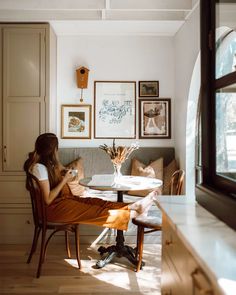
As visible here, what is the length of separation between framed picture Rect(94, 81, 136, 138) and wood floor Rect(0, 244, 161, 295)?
172 cm

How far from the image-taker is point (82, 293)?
112 inches

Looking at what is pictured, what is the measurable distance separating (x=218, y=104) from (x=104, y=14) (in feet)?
9.05

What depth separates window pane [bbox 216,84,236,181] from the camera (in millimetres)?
1636

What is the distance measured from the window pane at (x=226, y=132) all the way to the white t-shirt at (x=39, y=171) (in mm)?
1764

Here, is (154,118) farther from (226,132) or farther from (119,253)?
(226,132)

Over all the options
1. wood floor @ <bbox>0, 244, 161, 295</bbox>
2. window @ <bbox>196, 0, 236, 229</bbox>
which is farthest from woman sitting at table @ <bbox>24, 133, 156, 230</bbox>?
window @ <bbox>196, 0, 236, 229</bbox>

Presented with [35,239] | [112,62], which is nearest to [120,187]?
[35,239]

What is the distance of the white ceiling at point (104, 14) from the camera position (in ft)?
13.2

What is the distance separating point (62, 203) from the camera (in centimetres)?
328

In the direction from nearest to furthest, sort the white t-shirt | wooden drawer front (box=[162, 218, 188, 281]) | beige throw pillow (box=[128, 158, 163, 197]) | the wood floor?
1. wooden drawer front (box=[162, 218, 188, 281])
2. the wood floor
3. the white t-shirt
4. beige throw pillow (box=[128, 158, 163, 197])

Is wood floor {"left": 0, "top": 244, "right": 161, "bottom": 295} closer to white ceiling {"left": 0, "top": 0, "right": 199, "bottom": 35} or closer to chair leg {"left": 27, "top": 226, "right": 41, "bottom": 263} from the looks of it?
chair leg {"left": 27, "top": 226, "right": 41, "bottom": 263}

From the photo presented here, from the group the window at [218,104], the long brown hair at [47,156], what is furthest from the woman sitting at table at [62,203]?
the window at [218,104]

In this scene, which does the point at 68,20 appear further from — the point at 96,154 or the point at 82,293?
the point at 82,293

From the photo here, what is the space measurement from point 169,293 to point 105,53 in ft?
12.3
